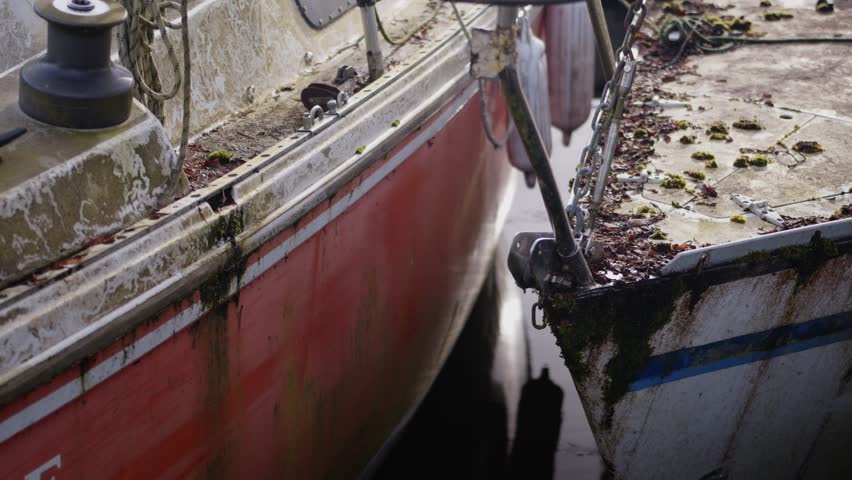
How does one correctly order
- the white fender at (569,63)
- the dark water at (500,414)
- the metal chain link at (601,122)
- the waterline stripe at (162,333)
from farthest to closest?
the white fender at (569,63)
the dark water at (500,414)
the metal chain link at (601,122)
the waterline stripe at (162,333)

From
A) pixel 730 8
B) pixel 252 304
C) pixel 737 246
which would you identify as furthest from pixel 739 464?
pixel 730 8

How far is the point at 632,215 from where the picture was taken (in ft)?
11.9

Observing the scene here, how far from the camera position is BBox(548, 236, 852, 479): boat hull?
333cm

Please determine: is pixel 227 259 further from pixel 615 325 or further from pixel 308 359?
pixel 615 325

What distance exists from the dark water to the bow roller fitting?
268cm

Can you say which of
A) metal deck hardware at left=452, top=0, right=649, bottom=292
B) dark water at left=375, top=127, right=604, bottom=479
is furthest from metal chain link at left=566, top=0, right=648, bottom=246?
dark water at left=375, top=127, right=604, bottom=479

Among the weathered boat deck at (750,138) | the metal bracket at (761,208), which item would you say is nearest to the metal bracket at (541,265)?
the weathered boat deck at (750,138)

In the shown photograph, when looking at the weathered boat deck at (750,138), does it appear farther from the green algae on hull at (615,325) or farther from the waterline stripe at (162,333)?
the waterline stripe at (162,333)

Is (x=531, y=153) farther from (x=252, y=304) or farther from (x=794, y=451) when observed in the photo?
(x=794, y=451)

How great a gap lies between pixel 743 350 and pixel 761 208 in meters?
0.58

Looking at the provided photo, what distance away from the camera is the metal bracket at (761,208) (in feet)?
11.6

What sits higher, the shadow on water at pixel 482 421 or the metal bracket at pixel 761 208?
the metal bracket at pixel 761 208

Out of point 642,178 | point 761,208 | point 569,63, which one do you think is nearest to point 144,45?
point 642,178

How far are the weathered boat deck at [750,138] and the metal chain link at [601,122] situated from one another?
0.26 meters
